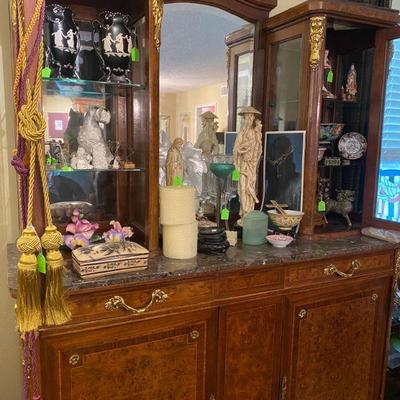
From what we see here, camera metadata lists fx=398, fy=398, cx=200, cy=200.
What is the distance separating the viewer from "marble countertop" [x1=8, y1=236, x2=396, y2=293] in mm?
1284

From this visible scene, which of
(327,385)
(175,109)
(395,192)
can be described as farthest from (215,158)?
(327,385)

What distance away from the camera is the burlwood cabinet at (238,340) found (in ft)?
4.29

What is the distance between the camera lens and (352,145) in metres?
2.08

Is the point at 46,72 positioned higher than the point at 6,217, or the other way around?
the point at 46,72

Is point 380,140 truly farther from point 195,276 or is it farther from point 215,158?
point 195,276

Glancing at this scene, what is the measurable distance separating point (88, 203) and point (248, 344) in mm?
891

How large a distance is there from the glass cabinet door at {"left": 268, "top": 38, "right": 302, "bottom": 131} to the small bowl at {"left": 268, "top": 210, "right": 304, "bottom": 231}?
424mm

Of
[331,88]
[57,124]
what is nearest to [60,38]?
[57,124]

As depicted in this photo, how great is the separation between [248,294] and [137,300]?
451mm

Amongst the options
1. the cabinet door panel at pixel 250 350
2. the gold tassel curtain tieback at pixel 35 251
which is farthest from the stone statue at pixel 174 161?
the gold tassel curtain tieback at pixel 35 251

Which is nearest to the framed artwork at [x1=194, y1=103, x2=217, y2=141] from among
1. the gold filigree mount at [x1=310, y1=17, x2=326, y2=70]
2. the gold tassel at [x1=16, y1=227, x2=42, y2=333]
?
the gold filigree mount at [x1=310, y1=17, x2=326, y2=70]

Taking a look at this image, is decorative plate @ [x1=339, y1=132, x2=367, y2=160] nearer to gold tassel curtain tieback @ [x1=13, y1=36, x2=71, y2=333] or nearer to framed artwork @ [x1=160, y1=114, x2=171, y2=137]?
framed artwork @ [x1=160, y1=114, x2=171, y2=137]

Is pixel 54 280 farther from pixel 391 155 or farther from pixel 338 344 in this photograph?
pixel 391 155

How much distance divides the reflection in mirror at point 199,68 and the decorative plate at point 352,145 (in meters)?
0.55
